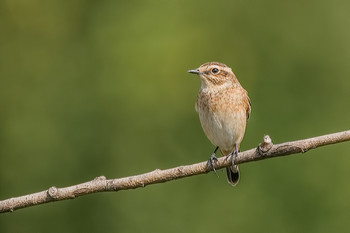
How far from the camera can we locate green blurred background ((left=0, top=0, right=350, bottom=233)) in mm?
10234

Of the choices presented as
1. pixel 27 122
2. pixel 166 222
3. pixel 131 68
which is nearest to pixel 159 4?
pixel 131 68

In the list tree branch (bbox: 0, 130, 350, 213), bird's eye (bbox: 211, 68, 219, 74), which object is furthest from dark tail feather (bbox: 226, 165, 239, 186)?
tree branch (bbox: 0, 130, 350, 213)

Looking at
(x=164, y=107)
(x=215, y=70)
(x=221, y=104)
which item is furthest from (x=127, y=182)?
(x=164, y=107)

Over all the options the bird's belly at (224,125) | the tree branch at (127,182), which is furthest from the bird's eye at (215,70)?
the tree branch at (127,182)

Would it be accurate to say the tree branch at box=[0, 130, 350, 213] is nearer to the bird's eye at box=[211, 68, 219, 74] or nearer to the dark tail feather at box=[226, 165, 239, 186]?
the bird's eye at box=[211, 68, 219, 74]

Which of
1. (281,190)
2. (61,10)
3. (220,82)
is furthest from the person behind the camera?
(61,10)

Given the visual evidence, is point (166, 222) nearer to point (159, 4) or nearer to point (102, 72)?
point (102, 72)

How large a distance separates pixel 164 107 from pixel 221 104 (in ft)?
11.7

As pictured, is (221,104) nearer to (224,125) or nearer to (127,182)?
(224,125)

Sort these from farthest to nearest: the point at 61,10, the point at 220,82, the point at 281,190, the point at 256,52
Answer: the point at 61,10 → the point at 256,52 → the point at 281,190 → the point at 220,82

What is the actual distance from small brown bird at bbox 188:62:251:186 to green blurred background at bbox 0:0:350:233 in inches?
72.8

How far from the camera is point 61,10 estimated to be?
13648 mm

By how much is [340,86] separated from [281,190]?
6.77ft

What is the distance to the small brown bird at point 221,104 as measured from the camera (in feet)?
26.6
